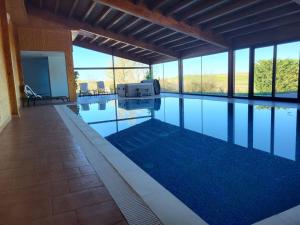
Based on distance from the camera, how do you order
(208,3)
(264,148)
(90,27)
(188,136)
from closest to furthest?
1. (264,148)
2. (188,136)
3. (208,3)
4. (90,27)

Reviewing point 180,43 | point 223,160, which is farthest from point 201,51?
point 223,160

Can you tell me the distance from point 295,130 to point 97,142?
3.30 meters

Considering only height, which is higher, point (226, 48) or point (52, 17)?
point (52, 17)

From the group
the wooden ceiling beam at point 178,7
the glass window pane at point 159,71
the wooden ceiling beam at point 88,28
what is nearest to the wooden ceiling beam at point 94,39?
the wooden ceiling beam at point 88,28

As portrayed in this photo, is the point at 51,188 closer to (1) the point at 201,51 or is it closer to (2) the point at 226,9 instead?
(2) the point at 226,9

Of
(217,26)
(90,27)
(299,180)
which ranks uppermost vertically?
(90,27)

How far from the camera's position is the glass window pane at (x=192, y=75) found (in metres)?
11.7

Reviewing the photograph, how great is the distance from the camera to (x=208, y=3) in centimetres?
619

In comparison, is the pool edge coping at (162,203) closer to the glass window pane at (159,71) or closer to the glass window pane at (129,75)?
the glass window pane at (129,75)

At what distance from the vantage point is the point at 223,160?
2.55m

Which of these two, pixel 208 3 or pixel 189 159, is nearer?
pixel 189 159

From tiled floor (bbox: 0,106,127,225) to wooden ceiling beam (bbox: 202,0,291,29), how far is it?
20.0ft

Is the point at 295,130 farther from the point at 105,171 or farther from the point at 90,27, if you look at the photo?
the point at 90,27

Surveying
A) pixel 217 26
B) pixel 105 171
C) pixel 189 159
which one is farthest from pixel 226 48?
pixel 105 171
